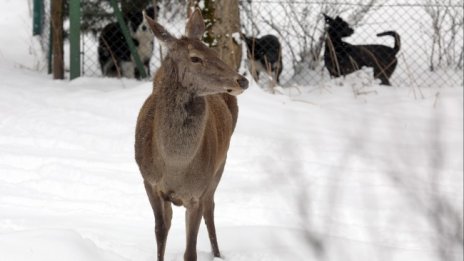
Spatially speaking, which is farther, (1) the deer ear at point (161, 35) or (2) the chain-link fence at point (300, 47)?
(2) the chain-link fence at point (300, 47)

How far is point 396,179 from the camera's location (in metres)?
2.07

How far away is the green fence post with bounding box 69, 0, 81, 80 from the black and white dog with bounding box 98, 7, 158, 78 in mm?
681

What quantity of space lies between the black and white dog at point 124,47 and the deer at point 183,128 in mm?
6512

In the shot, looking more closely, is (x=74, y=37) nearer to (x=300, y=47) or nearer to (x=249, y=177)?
(x=300, y=47)

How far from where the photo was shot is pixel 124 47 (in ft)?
38.4

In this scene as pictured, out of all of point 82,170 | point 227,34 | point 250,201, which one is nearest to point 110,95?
point 227,34

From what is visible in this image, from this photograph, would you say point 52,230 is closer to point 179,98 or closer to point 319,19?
point 179,98

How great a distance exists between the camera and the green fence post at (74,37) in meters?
10.5

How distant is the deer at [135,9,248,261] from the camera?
4.68 meters

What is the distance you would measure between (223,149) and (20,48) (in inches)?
291

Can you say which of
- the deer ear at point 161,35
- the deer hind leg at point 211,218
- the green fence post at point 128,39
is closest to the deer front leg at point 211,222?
the deer hind leg at point 211,218

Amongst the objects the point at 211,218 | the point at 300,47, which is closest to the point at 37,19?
the point at 300,47

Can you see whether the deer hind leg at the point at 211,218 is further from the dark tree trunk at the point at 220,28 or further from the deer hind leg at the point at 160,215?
the dark tree trunk at the point at 220,28

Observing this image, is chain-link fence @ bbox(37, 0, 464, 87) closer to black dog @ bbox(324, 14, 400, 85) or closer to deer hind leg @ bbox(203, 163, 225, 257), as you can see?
black dog @ bbox(324, 14, 400, 85)
